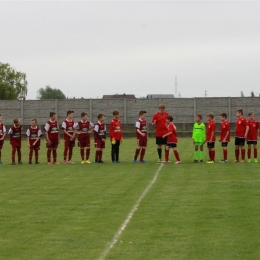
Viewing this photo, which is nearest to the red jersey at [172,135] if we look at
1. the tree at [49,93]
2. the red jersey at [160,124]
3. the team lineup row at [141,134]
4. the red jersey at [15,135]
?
the team lineup row at [141,134]

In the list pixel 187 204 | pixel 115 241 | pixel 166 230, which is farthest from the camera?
pixel 187 204

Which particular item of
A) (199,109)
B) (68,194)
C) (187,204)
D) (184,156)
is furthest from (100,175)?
(199,109)

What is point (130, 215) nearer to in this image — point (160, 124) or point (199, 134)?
point (160, 124)

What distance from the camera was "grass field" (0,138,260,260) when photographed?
30.0 feet

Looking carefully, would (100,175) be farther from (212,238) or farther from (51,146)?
(212,238)

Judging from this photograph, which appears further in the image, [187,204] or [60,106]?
[60,106]

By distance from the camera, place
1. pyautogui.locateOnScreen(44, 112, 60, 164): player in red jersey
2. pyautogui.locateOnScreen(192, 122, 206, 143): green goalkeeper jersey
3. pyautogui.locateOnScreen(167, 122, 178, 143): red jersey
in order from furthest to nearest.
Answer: pyautogui.locateOnScreen(44, 112, 60, 164): player in red jersey < pyautogui.locateOnScreen(192, 122, 206, 143): green goalkeeper jersey < pyautogui.locateOnScreen(167, 122, 178, 143): red jersey

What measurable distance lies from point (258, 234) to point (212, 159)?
14939 millimetres

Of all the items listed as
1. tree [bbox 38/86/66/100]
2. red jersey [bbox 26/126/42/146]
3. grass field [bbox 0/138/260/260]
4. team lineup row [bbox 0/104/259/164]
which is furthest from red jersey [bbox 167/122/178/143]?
tree [bbox 38/86/66/100]

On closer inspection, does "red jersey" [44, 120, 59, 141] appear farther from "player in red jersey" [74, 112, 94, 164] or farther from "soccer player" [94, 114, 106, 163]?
"soccer player" [94, 114, 106, 163]

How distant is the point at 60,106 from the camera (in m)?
56.8

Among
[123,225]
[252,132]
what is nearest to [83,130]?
[252,132]

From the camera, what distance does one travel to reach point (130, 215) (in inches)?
472

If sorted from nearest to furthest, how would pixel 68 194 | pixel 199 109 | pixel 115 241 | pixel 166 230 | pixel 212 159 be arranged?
pixel 115 241 < pixel 166 230 < pixel 68 194 < pixel 212 159 < pixel 199 109
